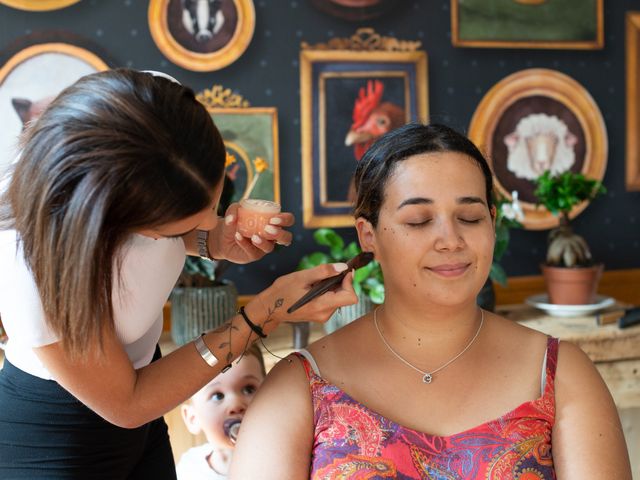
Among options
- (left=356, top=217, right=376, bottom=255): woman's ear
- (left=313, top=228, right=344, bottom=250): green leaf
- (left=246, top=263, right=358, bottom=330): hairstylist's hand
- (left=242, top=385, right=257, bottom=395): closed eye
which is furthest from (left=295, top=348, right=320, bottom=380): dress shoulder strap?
(left=313, top=228, right=344, bottom=250): green leaf

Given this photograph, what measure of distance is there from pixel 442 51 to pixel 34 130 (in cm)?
221

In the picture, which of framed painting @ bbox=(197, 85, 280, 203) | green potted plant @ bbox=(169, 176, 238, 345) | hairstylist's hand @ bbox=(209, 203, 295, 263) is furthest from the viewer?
framed painting @ bbox=(197, 85, 280, 203)

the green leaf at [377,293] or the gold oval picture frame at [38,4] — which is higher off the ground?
the gold oval picture frame at [38,4]

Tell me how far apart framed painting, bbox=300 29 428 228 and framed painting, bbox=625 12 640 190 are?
3.13 ft

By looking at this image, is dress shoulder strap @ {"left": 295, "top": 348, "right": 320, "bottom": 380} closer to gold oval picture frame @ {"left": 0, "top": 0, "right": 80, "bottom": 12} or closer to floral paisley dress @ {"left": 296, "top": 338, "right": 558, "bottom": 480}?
floral paisley dress @ {"left": 296, "top": 338, "right": 558, "bottom": 480}

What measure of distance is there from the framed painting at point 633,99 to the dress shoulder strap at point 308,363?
7.36ft

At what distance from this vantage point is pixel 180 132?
113cm

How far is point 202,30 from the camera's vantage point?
2.78m

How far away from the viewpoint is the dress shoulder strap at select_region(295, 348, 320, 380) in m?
1.58

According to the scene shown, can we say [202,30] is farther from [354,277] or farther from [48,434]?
[48,434]

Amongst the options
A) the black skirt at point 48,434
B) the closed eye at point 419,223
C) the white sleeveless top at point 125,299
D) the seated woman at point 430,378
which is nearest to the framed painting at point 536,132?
the seated woman at point 430,378

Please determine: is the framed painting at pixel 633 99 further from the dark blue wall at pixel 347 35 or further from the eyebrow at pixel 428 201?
the eyebrow at pixel 428 201

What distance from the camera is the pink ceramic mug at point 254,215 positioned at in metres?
1.61

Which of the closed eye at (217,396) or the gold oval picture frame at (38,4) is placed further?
the gold oval picture frame at (38,4)
